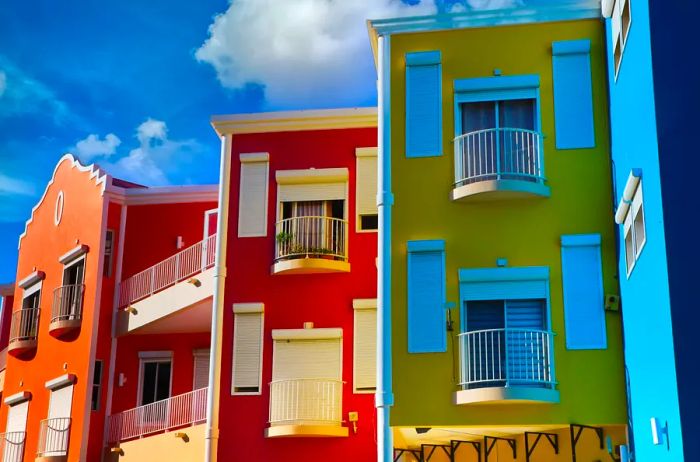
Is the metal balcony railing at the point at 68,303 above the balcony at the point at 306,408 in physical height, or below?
above

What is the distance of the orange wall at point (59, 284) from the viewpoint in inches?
1210

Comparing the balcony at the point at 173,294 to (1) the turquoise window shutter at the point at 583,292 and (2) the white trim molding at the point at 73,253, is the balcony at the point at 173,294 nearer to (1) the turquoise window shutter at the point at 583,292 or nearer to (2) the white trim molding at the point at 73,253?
(2) the white trim molding at the point at 73,253

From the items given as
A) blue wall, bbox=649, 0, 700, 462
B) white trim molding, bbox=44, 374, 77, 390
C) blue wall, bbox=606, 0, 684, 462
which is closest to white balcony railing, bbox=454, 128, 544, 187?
blue wall, bbox=606, 0, 684, 462

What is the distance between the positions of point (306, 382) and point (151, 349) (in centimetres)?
772

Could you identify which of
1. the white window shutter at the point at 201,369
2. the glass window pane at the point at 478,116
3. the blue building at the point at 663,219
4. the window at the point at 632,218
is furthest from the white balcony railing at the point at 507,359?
the white window shutter at the point at 201,369

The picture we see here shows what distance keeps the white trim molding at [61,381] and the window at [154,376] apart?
1.91 m

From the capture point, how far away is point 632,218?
18031 millimetres

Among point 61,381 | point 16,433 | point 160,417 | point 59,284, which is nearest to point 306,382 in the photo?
point 160,417

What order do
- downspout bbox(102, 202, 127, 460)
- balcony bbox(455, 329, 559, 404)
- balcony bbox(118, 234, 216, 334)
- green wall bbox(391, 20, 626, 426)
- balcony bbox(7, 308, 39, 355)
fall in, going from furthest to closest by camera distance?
balcony bbox(7, 308, 39, 355)
downspout bbox(102, 202, 127, 460)
balcony bbox(118, 234, 216, 334)
green wall bbox(391, 20, 626, 426)
balcony bbox(455, 329, 559, 404)

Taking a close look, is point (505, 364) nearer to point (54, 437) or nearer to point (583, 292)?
point (583, 292)

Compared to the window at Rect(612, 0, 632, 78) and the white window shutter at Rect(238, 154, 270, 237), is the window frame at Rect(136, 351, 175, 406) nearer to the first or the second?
the white window shutter at Rect(238, 154, 270, 237)

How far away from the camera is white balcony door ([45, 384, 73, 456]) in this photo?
30.4 m

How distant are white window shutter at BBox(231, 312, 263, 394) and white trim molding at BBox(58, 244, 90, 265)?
316 inches

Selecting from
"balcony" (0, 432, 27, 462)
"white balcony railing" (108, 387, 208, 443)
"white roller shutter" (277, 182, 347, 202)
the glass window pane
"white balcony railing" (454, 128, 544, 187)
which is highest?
the glass window pane
